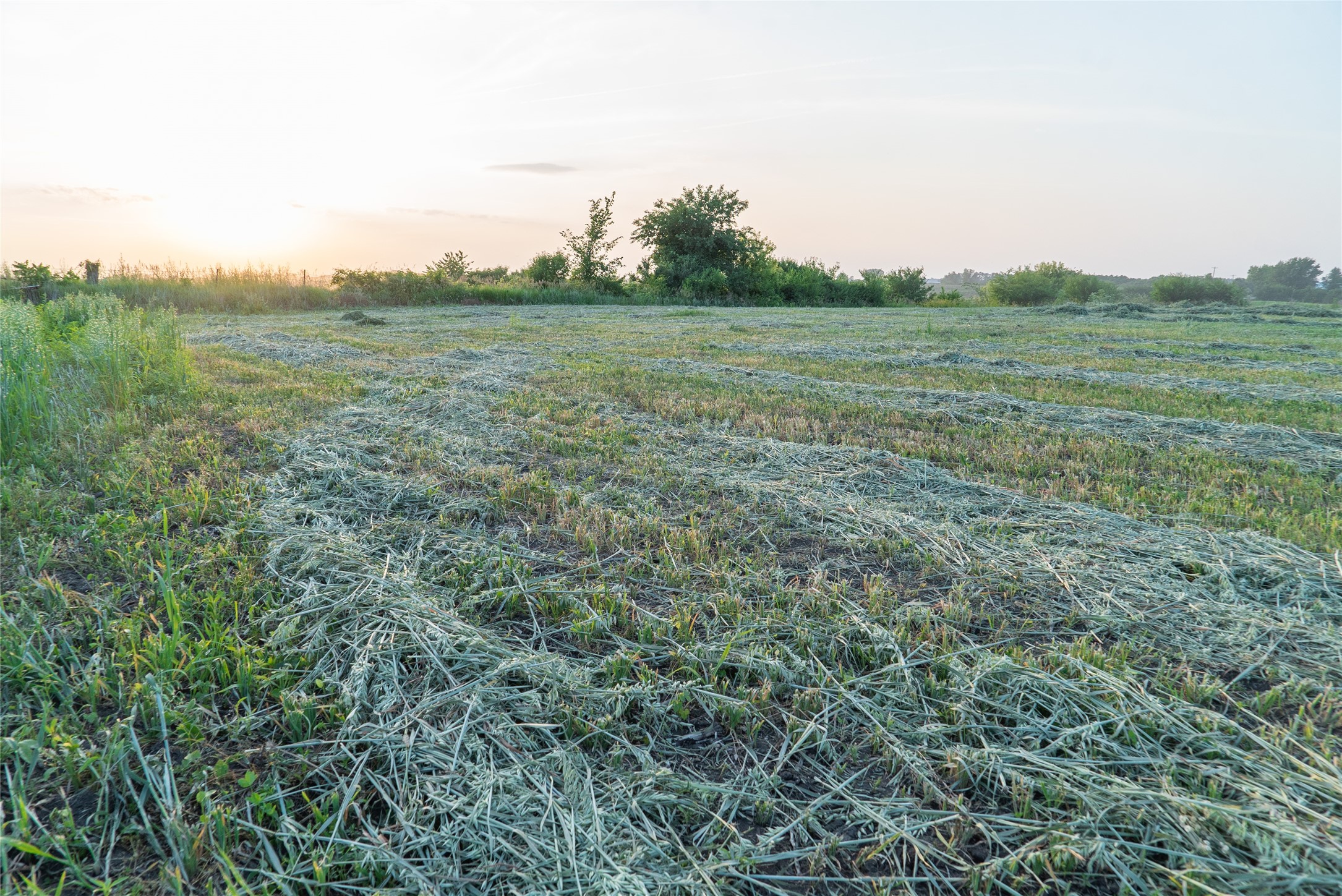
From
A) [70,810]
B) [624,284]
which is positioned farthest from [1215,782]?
[624,284]

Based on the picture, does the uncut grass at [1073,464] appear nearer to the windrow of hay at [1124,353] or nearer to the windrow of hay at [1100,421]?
the windrow of hay at [1100,421]

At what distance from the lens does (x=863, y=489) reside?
3.51 metres

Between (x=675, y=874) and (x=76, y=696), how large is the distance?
1.68 meters

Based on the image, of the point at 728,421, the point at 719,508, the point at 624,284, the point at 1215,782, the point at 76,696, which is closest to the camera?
the point at 1215,782

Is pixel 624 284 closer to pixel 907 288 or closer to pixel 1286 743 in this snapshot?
pixel 907 288

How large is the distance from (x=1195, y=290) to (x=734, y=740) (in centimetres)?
3873

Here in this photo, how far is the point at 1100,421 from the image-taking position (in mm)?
5055

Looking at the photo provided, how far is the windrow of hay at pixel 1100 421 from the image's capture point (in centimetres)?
427

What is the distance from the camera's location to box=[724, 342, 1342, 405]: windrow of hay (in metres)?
6.26

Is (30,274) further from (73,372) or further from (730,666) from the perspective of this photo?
(730,666)

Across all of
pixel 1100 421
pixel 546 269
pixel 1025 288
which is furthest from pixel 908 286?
pixel 1100 421

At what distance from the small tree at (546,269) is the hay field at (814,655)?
85.0 feet

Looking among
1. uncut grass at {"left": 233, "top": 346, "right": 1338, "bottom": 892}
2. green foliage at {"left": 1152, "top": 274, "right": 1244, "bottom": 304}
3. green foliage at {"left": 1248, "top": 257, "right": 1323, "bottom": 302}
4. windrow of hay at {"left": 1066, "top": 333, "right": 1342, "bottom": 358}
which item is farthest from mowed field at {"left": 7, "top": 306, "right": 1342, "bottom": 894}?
green foliage at {"left": 1248, "top": 257, "right": 1323, "bottom": 302}

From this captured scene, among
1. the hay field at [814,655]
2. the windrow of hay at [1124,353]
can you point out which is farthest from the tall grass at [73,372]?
the windrow of hay at [1124,353]
